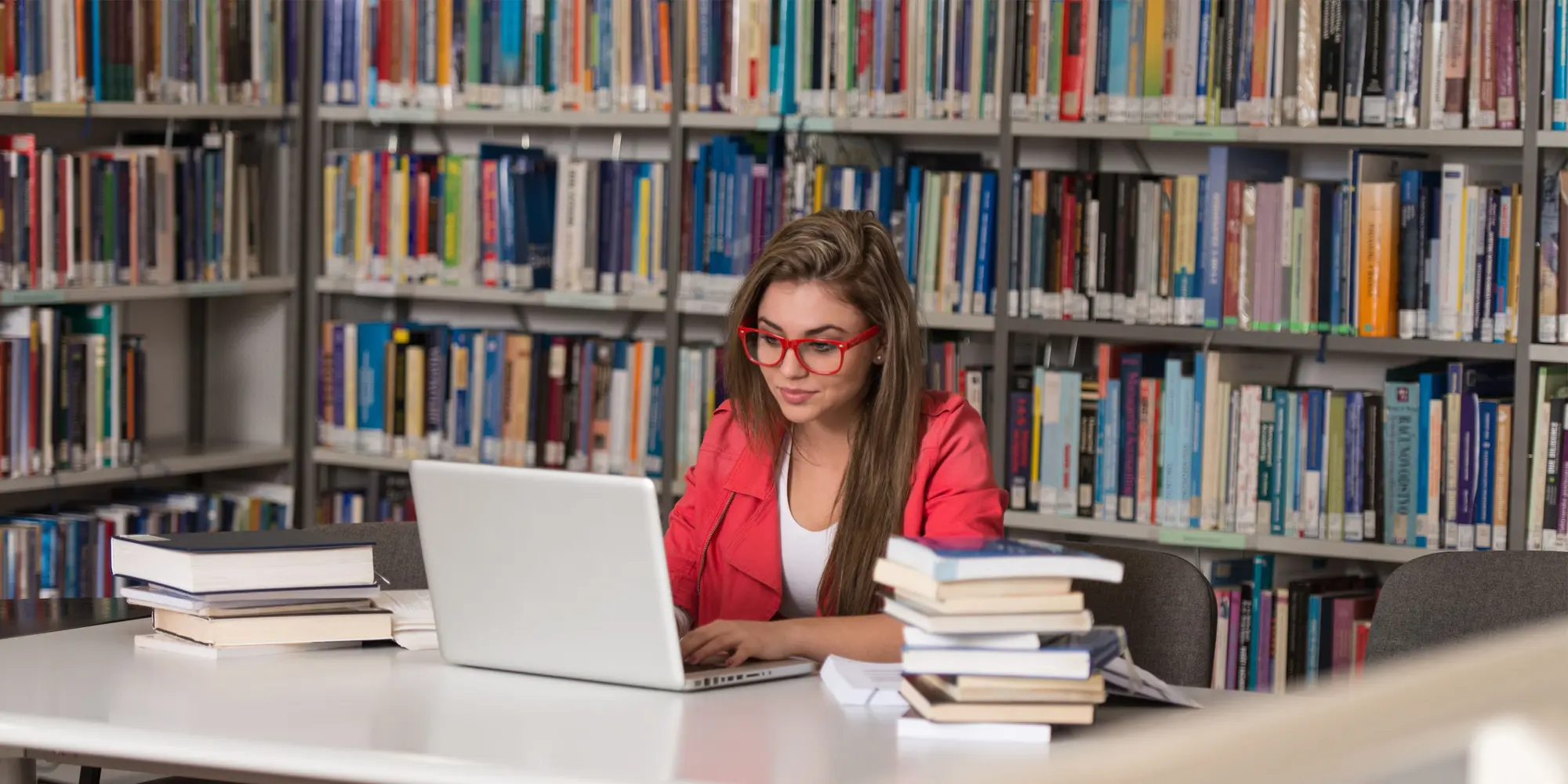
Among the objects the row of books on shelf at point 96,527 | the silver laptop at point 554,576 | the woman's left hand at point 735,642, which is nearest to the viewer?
the silver laptop at point 554,576

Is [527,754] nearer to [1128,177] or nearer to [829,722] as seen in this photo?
[829,722]

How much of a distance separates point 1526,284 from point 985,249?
97cm

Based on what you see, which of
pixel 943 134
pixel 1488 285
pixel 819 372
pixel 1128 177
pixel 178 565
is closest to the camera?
pixel 178 565

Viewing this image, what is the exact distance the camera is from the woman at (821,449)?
6.83 feet

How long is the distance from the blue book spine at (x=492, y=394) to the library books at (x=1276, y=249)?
46.6 inches

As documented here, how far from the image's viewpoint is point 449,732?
1.52 meters

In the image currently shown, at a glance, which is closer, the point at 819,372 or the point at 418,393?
the point at 819,372

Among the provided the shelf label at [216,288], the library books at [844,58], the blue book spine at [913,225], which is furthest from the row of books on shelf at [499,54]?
the blue book spine at [913,225]

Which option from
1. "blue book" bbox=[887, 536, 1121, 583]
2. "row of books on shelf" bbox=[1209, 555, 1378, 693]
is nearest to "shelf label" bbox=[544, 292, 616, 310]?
"row of books on shelf" bbox=[1209, 555, 1378, 693]

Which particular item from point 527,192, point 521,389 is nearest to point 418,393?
point 521,389

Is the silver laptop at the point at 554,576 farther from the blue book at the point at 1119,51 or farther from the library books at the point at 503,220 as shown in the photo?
the library books at the point at 503,220

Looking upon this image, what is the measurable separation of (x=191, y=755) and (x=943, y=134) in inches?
98.6

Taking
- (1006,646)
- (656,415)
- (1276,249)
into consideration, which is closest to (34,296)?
(656,415)

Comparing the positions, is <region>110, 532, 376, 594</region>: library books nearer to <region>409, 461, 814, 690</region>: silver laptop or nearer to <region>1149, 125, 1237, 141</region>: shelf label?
<region>409, 461, 814, 690</region>: silver laptop
